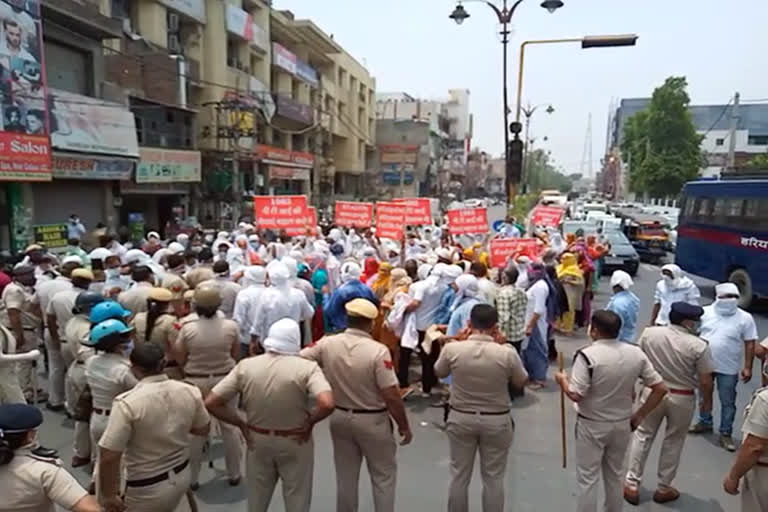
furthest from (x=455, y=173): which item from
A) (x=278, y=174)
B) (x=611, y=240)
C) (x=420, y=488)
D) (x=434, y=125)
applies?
(x=420, y=488)

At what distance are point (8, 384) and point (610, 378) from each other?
16.0ft

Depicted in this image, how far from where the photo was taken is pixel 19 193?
50.4ft

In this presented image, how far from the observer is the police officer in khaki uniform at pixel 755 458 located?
326cm

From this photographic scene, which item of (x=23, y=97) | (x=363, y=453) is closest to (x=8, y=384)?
(x=363, y=453)

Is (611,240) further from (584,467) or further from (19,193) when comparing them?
(19,193)

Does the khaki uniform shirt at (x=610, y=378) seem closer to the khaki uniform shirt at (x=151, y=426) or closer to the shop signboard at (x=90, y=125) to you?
the khaki uniform shirt at (x=151, y=426)

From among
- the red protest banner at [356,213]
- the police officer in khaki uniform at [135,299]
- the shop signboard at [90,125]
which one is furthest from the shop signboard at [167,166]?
the police officer in khaki uniform at [135,299]

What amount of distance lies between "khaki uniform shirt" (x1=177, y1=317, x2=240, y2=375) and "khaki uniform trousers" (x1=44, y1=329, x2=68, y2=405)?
8.33 feet

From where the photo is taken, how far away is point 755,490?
3414 millimetres

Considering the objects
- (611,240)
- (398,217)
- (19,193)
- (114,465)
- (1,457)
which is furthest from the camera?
(611,240)

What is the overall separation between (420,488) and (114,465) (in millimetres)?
2724

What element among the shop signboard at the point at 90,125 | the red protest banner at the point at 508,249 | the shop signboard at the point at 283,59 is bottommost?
the red protest banner at the point at 508,249

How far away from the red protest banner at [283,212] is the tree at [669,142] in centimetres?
4228

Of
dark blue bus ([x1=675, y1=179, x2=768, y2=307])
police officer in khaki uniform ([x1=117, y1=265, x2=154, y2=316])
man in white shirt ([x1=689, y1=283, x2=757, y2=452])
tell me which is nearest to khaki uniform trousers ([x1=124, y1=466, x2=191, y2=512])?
police officer in khaki uniform ([x1=117, y1=265, x2=154, y2=316])
